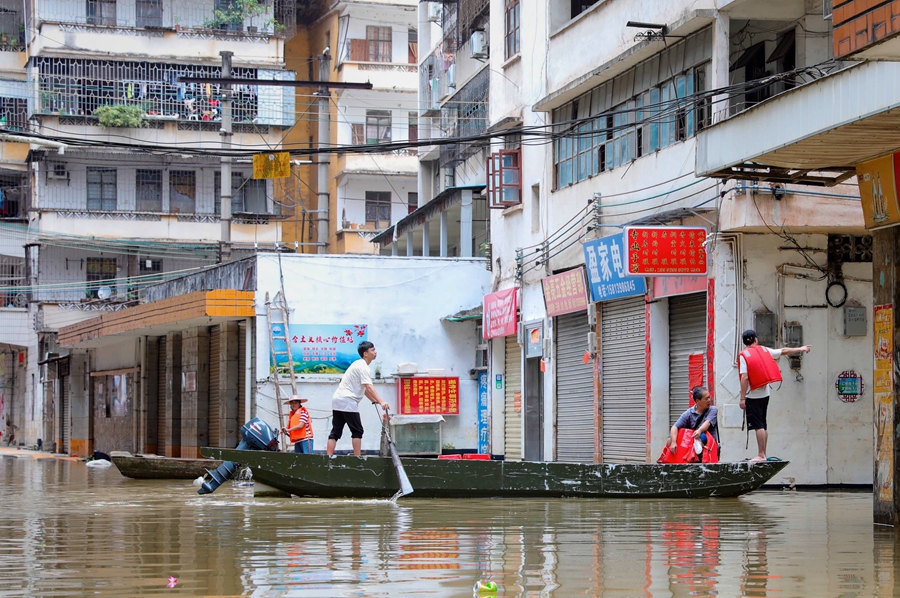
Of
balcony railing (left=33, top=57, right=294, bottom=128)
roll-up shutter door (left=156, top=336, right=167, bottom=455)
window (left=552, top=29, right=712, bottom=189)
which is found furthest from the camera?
balcony railing (left=33, top=57, right=294, bottom=128)

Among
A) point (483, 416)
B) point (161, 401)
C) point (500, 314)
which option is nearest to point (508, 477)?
point (500, 314)

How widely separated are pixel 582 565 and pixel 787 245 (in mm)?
9832

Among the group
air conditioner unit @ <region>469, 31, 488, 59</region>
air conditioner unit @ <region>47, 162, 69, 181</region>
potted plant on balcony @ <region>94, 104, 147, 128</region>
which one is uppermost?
potted plant on balcony @ <region>94, 104, 147, 128</region>

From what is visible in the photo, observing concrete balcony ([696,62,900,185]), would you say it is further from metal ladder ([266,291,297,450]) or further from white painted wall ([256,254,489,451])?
white painted wall ([256,254,489,451])

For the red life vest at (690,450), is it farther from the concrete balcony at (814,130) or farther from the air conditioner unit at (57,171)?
the air conditioner unit at (57,171)

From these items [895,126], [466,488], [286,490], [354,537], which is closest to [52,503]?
[286,490]

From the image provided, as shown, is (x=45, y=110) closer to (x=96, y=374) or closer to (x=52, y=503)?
(x=96, y=374)

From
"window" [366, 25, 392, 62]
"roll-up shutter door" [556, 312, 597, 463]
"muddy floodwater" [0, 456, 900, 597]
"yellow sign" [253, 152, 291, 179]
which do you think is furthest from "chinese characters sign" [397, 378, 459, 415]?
"window" [366, 25, 392, 62]

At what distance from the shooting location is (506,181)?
24.7 metres

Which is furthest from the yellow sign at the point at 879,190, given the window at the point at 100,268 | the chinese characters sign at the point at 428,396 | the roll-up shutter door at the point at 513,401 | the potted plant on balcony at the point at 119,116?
the window at the point at 100,268

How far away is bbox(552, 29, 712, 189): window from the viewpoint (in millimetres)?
17688

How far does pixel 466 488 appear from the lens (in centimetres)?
1406

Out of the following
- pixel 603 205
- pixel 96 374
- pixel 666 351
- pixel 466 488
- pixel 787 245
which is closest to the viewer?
pixel 466 488

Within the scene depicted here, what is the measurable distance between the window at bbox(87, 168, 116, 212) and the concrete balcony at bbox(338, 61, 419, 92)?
8.85 meters
